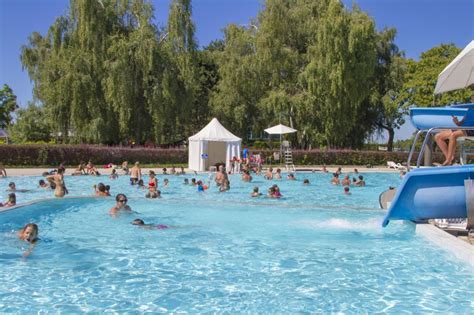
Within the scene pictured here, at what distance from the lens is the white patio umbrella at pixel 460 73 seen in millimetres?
9844

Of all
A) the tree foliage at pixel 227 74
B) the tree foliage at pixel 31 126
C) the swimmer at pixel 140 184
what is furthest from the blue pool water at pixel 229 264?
the tree foliage at pixel 31 126

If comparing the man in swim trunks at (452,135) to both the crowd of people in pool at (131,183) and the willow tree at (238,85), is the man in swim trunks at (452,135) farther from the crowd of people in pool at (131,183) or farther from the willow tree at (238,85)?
the willow tree at (238,85)

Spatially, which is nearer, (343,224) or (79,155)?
(343,224)

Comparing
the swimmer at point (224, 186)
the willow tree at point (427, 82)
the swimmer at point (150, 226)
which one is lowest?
the swimmer at point (150, 226)

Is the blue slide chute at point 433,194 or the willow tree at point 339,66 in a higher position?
the willow tree at point 339,66

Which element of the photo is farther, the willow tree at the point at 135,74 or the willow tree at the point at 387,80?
the willow tree at the point at 387,80

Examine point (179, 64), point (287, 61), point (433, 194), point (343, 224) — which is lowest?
point (343, 224)

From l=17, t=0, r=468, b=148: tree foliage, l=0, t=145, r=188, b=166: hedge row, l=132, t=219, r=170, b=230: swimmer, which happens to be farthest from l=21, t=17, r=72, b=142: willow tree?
l=132, t=219, r=170, b=230: swimmer

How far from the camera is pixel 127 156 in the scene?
29766 millimetres

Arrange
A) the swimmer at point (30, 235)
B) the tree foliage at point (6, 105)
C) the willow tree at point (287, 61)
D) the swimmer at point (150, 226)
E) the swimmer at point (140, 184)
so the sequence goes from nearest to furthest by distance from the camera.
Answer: the swimmer at point (30, 235), the swimmer at point (150, 226), the swimmer at point (140, 184), the willow tree at point (287, 61), the tree foliage at point (6, 105)

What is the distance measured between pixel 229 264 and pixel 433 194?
11.7ft

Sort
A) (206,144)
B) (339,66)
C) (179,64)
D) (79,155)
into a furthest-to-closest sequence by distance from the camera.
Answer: (179,64), (339,66), (79,155), (206,144)

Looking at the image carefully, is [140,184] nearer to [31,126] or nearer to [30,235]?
[30,235]

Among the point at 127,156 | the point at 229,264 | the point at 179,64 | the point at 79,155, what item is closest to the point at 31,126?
the point at 79,155
